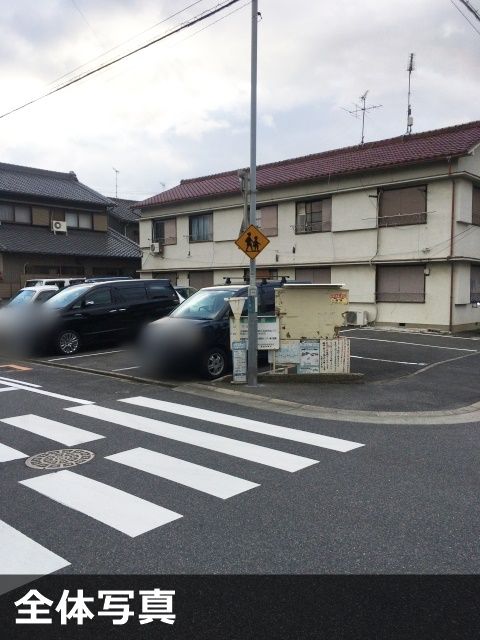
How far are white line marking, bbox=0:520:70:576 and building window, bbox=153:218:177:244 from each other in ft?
78.6

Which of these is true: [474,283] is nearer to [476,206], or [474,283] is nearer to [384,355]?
[476,206]

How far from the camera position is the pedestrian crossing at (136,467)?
3.86 meters

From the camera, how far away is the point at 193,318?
35.1 ft

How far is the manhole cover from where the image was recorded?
5367 mm

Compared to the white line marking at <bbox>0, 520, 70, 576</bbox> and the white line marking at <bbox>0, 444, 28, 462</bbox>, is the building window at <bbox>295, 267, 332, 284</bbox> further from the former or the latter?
the white line marking at <bbox>0, 520, 70, 576</bbox>

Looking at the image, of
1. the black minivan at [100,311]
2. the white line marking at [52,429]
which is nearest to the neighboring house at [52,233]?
the black minivan at [100,311]

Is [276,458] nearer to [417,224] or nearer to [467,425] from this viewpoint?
[467,425]

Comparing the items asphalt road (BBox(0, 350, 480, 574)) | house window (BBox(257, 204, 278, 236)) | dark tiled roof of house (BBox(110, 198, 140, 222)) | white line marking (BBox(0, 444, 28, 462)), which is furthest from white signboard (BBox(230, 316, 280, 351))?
dark tiled roof of house (BBox(110, 198, 140, 222))

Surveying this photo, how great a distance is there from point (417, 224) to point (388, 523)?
631 inches

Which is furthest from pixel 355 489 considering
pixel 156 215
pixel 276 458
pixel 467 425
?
pixel 156 215

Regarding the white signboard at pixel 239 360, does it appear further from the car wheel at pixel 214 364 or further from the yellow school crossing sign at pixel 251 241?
the yellow school crossing sign at pixel 251 241

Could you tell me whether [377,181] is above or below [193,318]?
above

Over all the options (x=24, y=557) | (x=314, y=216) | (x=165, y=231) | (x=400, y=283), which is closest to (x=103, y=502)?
(x=24, y=557)

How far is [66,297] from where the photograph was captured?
14312 mm
